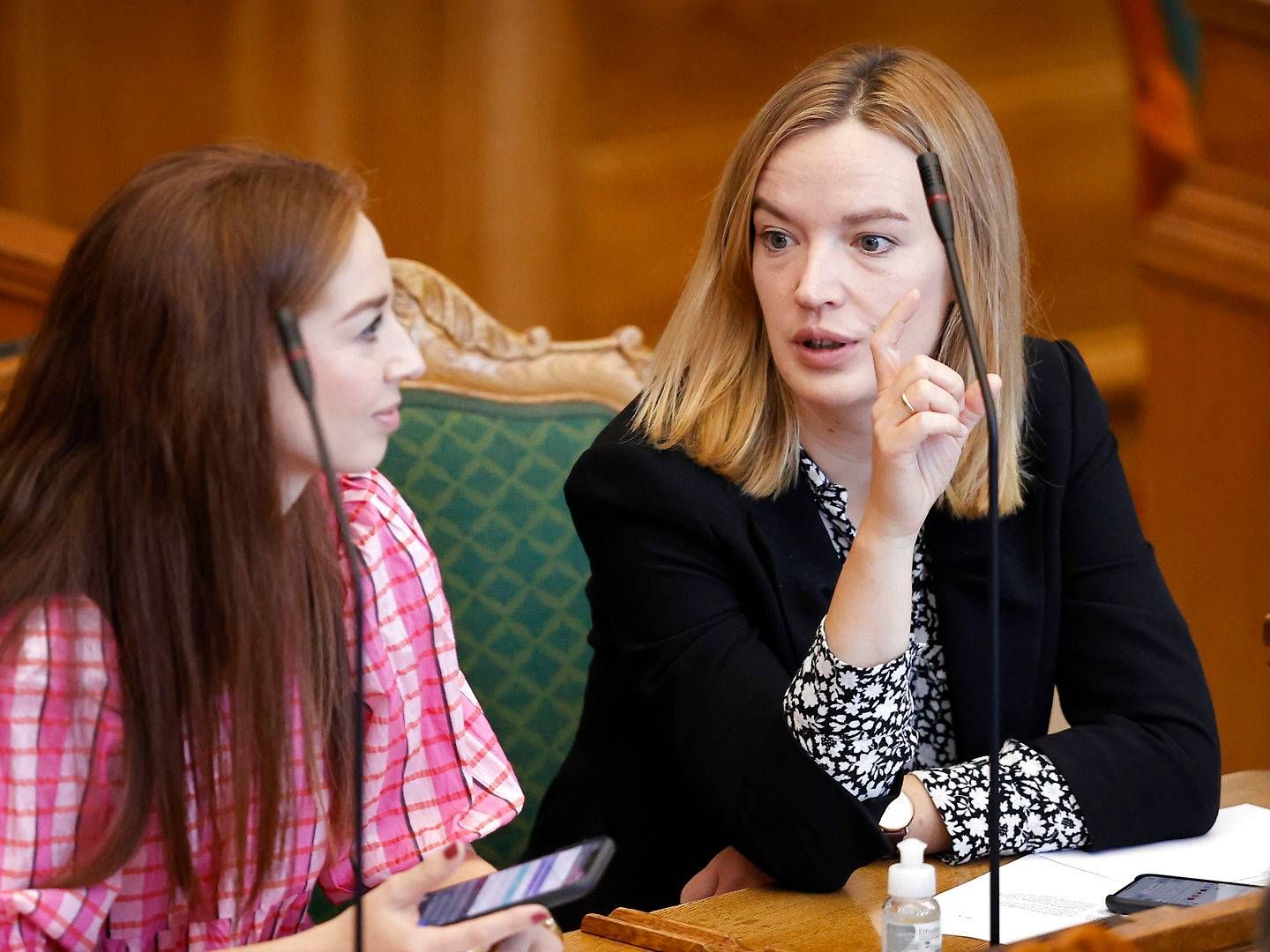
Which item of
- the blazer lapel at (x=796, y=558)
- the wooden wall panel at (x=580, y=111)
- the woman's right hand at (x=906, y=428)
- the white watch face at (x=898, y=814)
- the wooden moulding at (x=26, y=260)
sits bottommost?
the white watch face at (x=898, y=814)

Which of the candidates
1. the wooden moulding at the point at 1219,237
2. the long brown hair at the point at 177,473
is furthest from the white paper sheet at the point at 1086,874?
the wooden moulding at the point at 1219,237

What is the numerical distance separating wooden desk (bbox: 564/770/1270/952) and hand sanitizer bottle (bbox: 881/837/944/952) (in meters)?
0.06

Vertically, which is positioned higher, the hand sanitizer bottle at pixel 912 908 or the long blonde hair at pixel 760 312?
the long blonde hair at pixel 760 312

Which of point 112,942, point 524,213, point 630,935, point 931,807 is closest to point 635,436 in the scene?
point 931,807

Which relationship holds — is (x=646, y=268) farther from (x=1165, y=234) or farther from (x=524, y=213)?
(x=1165, y=234)

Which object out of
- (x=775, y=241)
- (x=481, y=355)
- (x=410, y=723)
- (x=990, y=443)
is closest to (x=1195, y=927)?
(x=990, y=443)

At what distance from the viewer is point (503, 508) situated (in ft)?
6.54

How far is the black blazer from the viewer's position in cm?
157

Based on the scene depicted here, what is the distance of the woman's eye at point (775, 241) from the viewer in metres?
1.72

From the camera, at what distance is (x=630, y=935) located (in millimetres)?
1293

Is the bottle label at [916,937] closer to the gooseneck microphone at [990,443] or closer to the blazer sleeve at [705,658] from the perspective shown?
the gooseneck microphone at [990,443]

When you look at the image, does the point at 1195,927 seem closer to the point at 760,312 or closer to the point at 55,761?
the point at 55,761

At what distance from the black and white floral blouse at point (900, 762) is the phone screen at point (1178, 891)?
14 centimetres

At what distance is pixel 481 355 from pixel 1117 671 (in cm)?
84
